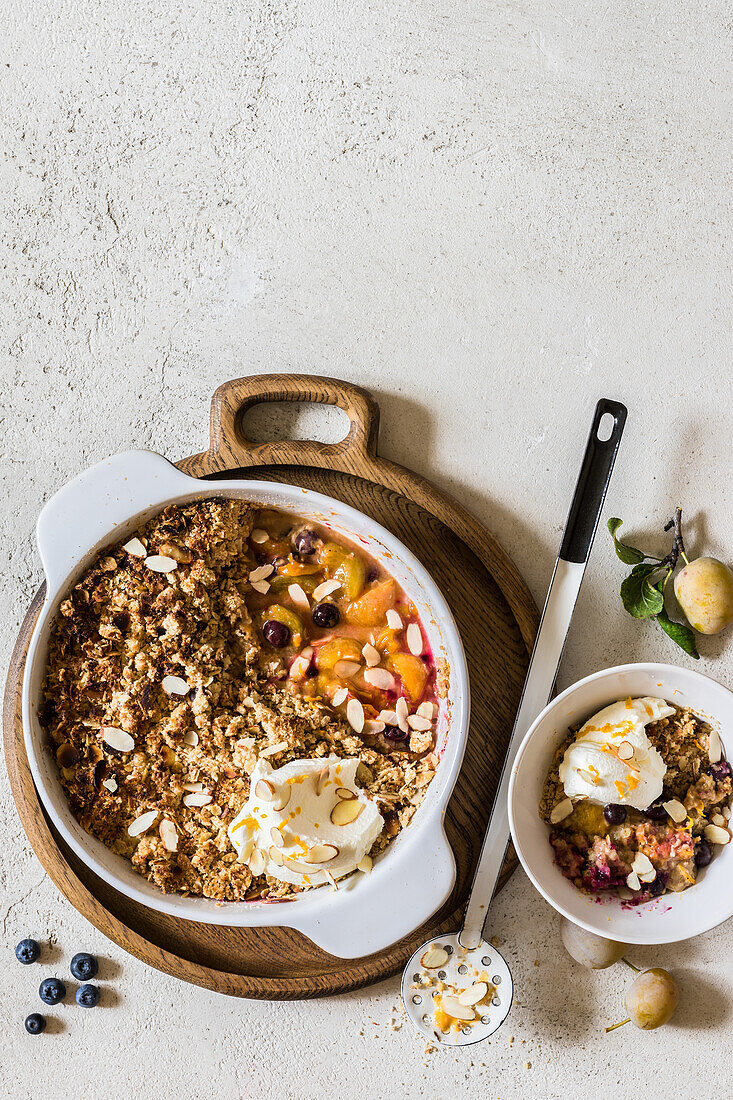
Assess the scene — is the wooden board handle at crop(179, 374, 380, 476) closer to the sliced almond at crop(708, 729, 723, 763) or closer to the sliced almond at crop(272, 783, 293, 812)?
the sliced almond at crop(272, 783, 293, 812)

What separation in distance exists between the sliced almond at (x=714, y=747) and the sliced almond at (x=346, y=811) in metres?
0.66

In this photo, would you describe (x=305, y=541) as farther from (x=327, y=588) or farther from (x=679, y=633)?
(x=679, y=633)

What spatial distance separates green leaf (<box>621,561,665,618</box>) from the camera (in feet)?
4.83

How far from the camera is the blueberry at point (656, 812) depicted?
4.67ft

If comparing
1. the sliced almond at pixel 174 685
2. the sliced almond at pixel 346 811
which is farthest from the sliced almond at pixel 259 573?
the sliced almond at pixel 346 811

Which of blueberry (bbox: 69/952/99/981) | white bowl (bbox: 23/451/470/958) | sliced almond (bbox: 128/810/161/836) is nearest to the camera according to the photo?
white bowl (bbox: 23/451/470/958)

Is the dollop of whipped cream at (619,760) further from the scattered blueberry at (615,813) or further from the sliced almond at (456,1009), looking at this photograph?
the sliced almond at (456,1009)

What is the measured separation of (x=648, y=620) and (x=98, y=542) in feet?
3.51

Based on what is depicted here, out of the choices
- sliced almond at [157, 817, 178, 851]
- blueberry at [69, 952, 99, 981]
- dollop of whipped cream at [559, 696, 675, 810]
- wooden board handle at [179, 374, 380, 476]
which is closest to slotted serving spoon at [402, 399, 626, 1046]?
dollop of whipped cream at [559, 696, 675, 810]

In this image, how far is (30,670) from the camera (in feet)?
4.44

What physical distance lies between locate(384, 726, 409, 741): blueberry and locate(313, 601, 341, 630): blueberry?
23 centimetres

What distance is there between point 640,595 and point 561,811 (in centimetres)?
44

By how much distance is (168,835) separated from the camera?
145cm

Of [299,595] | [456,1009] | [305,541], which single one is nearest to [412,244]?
[305,541]
